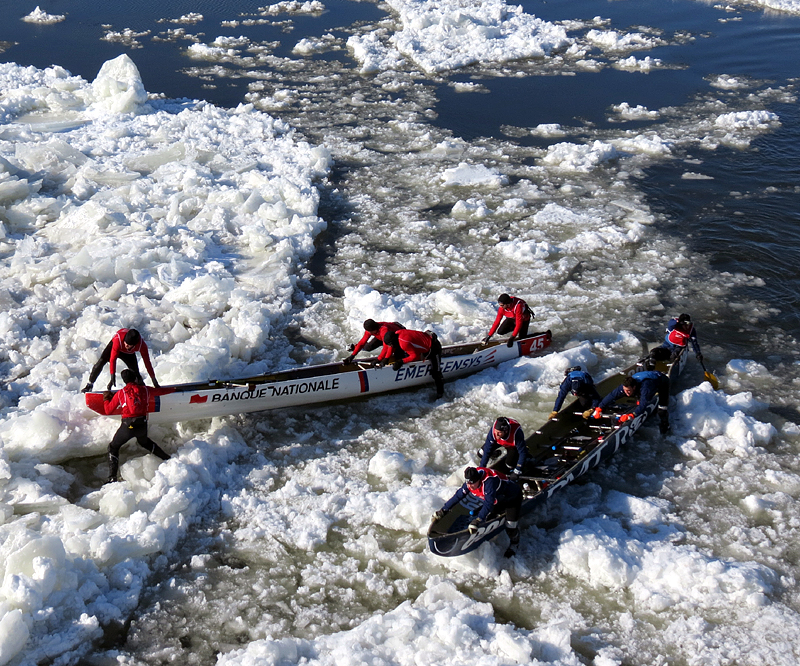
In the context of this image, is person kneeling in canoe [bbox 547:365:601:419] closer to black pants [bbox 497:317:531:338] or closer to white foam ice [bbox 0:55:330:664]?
black pants [bbox 497:317:531:338]

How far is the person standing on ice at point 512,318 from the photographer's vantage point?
9945mm

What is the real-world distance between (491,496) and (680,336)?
4416 mm

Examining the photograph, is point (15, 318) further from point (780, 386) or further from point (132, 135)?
point (780, 386)

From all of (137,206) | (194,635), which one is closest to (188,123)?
(137,206)

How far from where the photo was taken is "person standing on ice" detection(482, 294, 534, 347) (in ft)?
32.6

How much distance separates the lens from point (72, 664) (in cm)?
589

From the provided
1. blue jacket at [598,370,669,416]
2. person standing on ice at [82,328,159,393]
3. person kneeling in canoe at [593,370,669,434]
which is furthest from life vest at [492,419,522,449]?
person standing on ice at [82,328,159,393]

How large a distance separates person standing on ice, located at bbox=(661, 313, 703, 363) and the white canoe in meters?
1.86

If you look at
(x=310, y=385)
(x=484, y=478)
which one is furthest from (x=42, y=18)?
(x=484, y=478)

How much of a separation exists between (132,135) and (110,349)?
10.4 meters

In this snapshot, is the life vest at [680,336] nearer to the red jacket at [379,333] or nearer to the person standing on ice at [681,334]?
the person standing on ice at [681,334]

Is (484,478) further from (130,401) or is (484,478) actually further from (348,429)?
(130,401)

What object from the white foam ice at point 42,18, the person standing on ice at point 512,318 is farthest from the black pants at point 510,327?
the white foam ice at point 42,18

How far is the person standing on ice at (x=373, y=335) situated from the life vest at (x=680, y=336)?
376 centimetres
